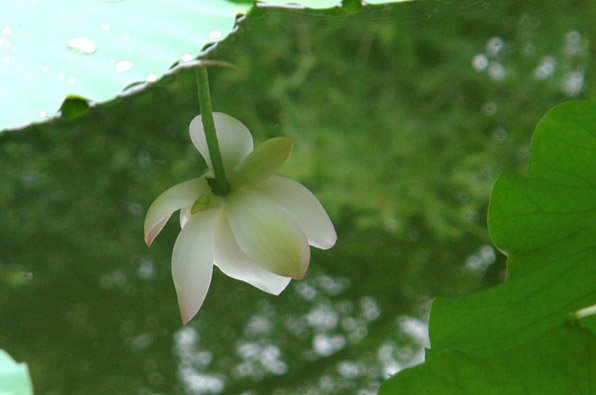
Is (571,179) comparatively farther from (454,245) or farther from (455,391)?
(454,245)

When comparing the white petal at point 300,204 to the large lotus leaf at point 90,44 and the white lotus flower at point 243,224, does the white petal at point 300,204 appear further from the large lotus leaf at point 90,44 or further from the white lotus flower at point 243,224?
the large lotus leaf at point 90,44

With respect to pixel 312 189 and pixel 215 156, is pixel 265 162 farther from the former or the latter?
pixel 312 189

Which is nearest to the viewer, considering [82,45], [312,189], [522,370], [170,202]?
[522,370]

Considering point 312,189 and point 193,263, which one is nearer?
point 193,263

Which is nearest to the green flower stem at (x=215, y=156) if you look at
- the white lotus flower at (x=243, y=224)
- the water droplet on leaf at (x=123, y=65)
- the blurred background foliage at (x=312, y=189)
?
the white lotus flower at (x=243, y=224)

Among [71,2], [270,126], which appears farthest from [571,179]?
[270,126]

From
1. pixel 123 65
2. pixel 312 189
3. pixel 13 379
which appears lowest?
pixel 312 189

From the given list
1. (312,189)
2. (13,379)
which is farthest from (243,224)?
(312,189)
